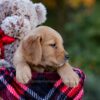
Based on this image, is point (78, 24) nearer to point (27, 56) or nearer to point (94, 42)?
point (94, 42)

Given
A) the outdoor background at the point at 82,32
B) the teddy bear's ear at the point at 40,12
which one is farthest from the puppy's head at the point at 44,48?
the outdoor background at the point at 82,32

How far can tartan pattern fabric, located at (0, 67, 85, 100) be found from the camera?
3727 millimetres

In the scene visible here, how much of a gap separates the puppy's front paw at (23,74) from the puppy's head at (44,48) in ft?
0.18

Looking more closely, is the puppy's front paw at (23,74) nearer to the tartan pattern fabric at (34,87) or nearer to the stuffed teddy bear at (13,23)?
the tartan pattern fabric at (34,87)

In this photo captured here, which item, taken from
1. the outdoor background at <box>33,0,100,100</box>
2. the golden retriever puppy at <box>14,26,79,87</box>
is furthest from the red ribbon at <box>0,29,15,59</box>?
the outdoor background at <box>33,0,100,100</box>

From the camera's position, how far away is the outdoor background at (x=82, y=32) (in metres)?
9.82

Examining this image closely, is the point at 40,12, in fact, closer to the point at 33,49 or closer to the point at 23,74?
the point at 33,49

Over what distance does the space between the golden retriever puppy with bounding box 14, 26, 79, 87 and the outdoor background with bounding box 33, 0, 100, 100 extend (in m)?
5.11

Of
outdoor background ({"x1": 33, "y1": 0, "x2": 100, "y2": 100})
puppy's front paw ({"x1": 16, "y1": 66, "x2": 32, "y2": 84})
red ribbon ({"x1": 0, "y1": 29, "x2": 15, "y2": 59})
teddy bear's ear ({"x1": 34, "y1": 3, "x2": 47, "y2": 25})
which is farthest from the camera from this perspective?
outdoor background ({"x1": 33, "y1": 0, "x2": 100, "y2": 100})

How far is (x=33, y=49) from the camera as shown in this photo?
147 inches

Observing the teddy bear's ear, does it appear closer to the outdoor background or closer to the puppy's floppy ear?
the puppy's floppy ear

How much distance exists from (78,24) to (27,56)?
851 centimetres

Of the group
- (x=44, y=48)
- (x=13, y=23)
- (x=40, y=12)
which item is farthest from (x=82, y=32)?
(x=44, y=48)

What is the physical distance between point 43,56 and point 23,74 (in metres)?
0.16
